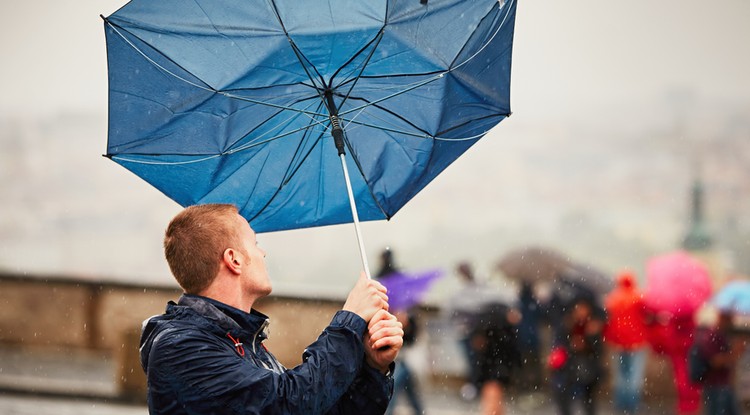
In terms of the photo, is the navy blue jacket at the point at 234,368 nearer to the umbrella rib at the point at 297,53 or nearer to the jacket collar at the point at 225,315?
the jacket collar at the point at 225,315

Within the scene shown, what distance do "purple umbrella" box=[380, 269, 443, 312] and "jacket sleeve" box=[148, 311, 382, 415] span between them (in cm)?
509

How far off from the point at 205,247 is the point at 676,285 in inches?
228

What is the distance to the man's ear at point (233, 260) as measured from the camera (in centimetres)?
225

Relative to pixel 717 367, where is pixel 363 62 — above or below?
above

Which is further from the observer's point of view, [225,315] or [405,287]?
[405,287]

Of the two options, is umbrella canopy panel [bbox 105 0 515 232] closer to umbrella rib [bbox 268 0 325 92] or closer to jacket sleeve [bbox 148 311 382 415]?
umbrella rib [bbox 268 0 325 92]

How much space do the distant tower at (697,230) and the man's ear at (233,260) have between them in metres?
11.9

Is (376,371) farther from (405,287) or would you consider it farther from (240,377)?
(405,287)

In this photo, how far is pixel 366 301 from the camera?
2197 millimetres

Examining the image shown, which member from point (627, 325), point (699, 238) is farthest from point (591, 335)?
point (699, 238)

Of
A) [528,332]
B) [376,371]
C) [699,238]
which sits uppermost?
[376,371]

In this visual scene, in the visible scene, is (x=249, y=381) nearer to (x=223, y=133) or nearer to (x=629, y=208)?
(x=223, y=133)

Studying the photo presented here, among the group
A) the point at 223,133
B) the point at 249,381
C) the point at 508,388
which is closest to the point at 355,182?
the point at 223,133

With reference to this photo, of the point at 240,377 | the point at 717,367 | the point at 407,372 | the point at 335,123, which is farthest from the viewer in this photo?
the point at 407,372
